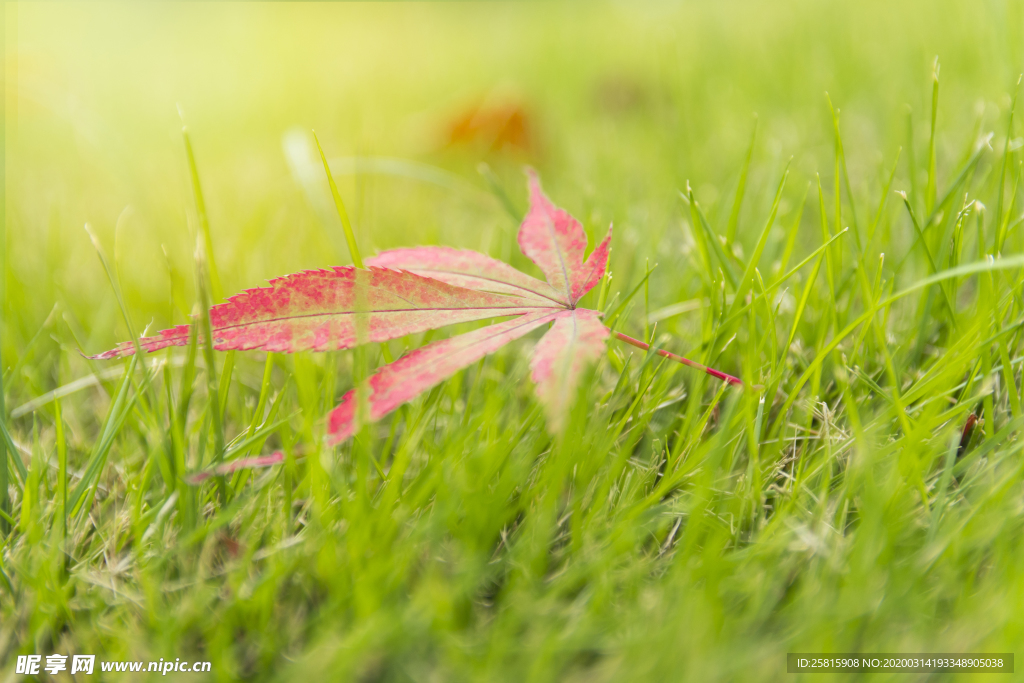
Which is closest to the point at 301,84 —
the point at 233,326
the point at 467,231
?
the point at 467,231

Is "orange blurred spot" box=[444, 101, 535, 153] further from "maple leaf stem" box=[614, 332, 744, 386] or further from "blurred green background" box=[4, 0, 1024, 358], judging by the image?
"maple leaf stem" box=[614, 332, 744, 386]

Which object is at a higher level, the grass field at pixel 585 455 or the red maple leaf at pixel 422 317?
the red maple leaf at pixel 422 317

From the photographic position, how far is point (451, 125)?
198 cm

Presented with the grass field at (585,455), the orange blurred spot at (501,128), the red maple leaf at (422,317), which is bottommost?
the grass field at (585,455)

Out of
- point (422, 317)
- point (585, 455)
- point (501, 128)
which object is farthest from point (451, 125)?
point (585, 455)

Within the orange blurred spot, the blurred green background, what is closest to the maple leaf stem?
the blurred green background

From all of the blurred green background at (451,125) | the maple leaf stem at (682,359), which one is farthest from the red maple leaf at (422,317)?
the blurred green background at (451,125)

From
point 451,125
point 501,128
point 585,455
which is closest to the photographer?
point 585,455

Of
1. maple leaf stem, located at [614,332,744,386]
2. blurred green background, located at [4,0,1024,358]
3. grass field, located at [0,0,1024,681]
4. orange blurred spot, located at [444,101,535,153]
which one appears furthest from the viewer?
orange blurred spot, located at [444,101,535,153]

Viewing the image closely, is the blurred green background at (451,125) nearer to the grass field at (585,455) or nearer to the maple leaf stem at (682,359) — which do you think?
the grass field at (585,455)

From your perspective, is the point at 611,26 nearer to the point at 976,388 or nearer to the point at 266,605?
the point at 976,388

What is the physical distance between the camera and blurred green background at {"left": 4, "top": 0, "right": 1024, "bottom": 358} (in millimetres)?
1333

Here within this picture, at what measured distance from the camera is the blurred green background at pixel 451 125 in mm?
1333

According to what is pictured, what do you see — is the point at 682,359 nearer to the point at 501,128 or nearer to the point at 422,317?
the point at 422,317
